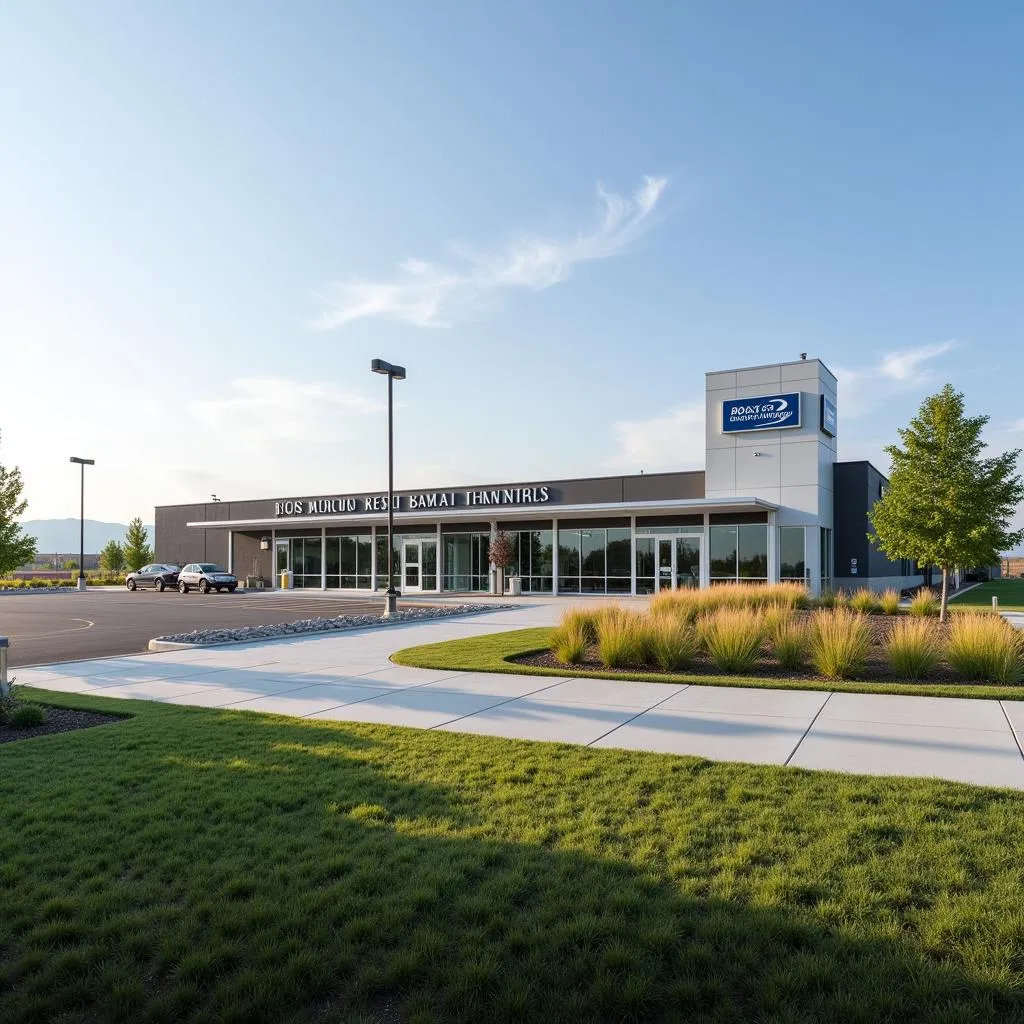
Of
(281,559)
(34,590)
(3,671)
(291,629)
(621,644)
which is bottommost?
(34,590)

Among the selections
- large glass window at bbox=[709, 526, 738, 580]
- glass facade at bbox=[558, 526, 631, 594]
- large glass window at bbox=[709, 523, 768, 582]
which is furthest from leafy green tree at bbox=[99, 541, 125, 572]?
large glass window at bbox=[709, 523, 768, 582]

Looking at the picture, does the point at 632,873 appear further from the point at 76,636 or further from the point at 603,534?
the point at 603,534

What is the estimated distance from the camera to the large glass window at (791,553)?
102 ft

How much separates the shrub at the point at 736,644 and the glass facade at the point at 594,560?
2261 cm

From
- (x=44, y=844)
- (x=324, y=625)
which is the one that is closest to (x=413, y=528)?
(x=324, y=625)

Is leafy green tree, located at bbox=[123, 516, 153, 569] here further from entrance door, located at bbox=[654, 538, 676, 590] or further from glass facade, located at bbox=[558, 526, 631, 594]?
entrance door, located at bbox=[654, 538, 676, 590]

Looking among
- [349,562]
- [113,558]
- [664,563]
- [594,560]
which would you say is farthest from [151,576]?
[664,563]

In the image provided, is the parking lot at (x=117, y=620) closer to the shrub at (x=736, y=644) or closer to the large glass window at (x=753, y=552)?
the shrub at (x=736, y=644)

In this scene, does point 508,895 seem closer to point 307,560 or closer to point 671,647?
point 671,647

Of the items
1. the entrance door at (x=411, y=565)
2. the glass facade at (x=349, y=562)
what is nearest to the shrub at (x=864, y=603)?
the entrance door at (x=411, y=565)

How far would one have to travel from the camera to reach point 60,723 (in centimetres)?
841

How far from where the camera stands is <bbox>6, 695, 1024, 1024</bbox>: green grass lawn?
10.3ft

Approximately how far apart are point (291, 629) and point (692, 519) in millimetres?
20030

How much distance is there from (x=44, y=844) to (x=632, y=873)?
357cm
